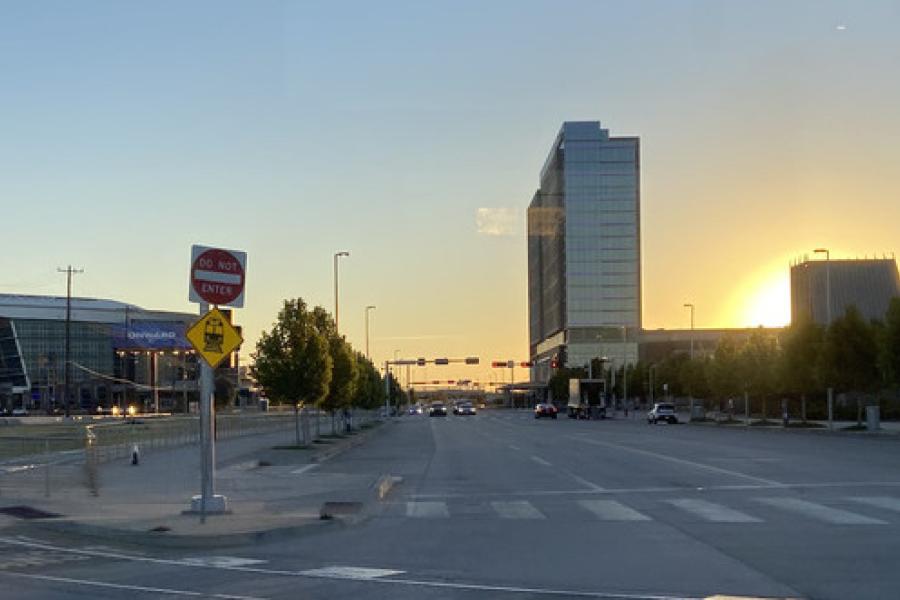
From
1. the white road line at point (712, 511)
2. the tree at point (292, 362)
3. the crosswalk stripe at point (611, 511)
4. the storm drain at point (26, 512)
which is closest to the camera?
the white road line at point (712, 511)

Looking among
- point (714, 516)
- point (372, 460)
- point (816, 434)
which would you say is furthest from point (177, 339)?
point (714, 516)

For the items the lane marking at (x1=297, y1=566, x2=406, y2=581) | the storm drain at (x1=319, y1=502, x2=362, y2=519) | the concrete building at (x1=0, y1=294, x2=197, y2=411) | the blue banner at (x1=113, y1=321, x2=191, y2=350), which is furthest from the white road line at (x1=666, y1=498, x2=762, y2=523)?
the concrete building at (x1=0, y1=294, x2=197, y2=411)

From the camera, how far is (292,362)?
41.1 metres

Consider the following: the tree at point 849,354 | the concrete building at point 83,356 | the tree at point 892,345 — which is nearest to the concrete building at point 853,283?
the concrete building at point 83,356

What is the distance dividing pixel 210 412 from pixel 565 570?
7.58m

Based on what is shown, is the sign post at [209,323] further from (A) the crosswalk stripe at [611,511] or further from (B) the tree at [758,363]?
(B) the tree at [758,363]

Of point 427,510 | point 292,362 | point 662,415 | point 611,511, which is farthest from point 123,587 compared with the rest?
point 662,415

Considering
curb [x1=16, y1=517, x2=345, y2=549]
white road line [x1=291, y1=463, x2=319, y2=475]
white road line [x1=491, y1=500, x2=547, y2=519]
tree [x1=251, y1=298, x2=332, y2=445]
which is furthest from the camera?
tree [x1=251, y1=298, x2=332, y2=445]

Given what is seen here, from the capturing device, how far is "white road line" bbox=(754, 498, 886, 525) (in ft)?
53.4

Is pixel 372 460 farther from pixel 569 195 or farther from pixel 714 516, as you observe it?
pixel 569 195

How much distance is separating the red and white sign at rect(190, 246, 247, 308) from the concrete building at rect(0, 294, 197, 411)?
11582 cm

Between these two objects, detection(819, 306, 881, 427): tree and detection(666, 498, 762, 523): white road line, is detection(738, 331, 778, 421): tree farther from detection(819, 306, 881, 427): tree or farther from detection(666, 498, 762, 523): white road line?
detection(666, 498, 762, 523): white road line

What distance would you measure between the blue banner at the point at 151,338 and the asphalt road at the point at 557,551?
10936 centimetres

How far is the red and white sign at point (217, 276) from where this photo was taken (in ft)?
56.6
